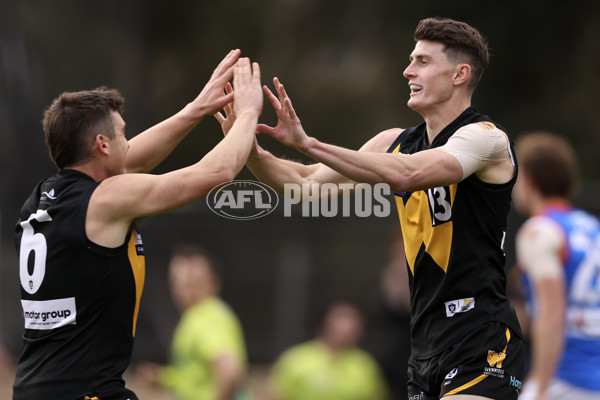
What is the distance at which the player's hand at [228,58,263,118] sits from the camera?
485 cm

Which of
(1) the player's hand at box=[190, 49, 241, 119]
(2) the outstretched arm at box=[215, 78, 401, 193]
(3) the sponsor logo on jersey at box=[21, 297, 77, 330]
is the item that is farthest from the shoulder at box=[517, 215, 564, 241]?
(3) the sponsor logo on jersey at box=[21, 297, 77, 330]

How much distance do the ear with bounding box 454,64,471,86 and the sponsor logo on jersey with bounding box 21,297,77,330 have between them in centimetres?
230

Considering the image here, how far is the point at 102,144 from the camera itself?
179 inches

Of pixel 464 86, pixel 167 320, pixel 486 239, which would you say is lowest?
pixel 167 320

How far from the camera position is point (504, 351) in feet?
15.3

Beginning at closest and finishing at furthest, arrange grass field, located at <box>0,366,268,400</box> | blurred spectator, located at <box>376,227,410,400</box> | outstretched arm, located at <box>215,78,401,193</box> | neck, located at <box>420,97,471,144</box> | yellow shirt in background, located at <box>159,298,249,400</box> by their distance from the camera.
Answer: neck, located at <box>420,97,471,144</box>
outstretched arm, located at <box>215,78,401,193</box>
yellow shirt in background, located at <box>159,298,249,400</box>
blurred spectator, located at <box>376,227,410,400</box>
grass field, located at <box>0,366,268,400</box>

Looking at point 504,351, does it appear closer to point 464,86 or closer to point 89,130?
point 464,86

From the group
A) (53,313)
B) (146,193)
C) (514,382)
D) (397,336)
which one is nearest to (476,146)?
(514,382)

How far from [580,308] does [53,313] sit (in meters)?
3.82

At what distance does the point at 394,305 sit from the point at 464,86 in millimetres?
5534

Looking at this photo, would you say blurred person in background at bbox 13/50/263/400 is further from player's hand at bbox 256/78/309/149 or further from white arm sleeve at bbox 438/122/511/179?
white arm sleeve at bbox 438/122/511/179

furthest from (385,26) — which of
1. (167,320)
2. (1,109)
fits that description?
(167,320)

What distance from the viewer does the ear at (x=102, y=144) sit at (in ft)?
14.9

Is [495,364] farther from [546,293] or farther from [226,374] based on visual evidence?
[226,374]
